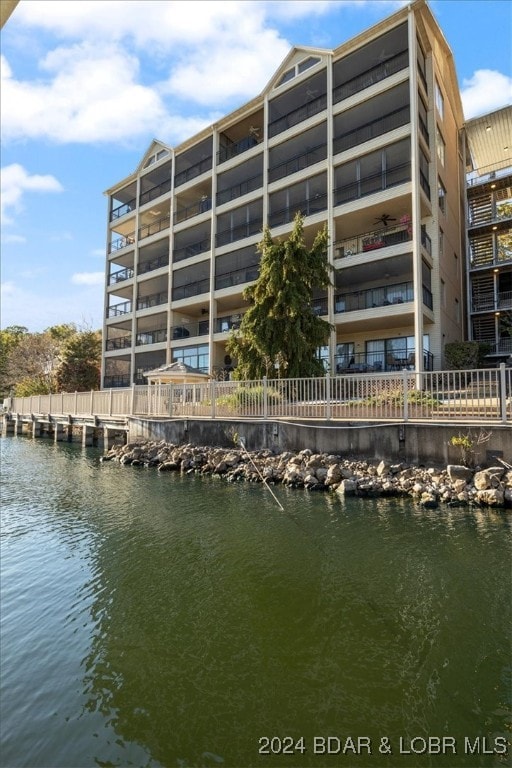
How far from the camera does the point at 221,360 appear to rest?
27391 mm

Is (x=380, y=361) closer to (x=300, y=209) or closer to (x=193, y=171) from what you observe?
(x=300, y=209)

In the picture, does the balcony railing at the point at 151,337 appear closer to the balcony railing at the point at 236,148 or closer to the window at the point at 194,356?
the window at the point at 194,356

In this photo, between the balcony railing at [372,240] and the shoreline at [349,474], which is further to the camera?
the balcony railing at [372,240]

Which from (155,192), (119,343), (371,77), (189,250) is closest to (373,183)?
(371,77)

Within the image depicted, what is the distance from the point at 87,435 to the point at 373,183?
21158 millimetres

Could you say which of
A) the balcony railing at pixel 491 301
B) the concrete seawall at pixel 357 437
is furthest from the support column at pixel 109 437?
the balcony railing at pixel 491 301

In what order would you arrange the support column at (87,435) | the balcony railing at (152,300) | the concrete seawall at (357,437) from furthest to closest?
the balcony railing at (152,300) → the support column at (87,435) → the concrete seawall at (357,437)

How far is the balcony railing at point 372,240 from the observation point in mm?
20203

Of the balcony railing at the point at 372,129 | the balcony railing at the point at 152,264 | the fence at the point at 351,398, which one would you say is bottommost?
the fence at the point at 351,398

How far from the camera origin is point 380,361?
2097 centimetres

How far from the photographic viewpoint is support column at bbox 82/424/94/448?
23094 millimetres

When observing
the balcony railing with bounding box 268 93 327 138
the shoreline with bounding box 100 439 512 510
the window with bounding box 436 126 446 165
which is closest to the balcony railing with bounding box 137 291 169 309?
the balcony railing with bounding box 268 93 327 138

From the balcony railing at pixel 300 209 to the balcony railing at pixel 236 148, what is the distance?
607cm

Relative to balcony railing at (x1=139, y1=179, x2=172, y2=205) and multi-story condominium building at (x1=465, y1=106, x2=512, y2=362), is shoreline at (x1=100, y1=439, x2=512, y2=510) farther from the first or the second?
balcony railing at (x1=139, y1=179, x2=172, y2=205)
